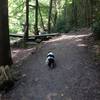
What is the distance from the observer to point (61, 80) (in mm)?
8195

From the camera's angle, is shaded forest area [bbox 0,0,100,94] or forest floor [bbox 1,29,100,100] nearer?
forest floor [bbox 1,29,100,100]

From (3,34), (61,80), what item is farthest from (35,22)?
(61,80)

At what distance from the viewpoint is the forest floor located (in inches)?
287

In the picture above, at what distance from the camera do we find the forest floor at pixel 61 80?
7301mm

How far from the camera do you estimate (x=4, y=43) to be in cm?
979

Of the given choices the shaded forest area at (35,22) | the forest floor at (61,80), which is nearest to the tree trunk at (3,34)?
the shaded forest area at (35,22)

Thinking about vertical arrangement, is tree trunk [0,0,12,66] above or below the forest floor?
above

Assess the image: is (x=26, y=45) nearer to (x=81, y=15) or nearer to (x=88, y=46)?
(x=88, y=46)

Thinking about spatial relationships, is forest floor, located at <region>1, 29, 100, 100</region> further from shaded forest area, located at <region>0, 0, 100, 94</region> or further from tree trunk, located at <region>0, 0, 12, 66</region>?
tree trunk, located at <region>0, 0, 12, 66</region>

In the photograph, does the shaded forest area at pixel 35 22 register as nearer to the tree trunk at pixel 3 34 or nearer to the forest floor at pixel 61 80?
the tree trunk at pixel 3 34

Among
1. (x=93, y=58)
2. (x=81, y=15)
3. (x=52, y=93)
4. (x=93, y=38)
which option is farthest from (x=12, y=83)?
(x=81, y=15)

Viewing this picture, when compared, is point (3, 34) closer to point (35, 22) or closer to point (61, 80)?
point (61, 80)

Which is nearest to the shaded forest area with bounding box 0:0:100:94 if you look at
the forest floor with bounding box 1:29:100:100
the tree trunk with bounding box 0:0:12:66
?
the tree trunk with bounding box 0:0:12:66

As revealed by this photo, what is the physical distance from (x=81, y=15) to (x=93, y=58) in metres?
23.3
